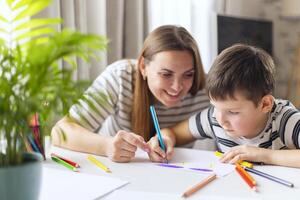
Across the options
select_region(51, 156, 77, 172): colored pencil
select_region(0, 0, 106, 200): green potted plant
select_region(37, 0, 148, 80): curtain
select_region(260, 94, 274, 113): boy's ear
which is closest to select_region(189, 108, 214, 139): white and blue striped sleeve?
select_region(260, 94, 274, 113): boy's ear

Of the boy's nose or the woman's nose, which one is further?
the woman's nose

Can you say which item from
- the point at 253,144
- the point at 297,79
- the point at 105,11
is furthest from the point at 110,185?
the point at 297,79

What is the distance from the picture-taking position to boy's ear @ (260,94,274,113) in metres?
1.24

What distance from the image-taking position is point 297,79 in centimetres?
316

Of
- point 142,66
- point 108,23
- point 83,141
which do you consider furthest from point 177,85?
point 108,23

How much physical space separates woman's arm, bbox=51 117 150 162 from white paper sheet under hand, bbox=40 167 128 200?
10 cm

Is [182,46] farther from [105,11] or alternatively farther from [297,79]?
[297,79]

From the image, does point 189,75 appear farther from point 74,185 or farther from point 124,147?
point 74,185

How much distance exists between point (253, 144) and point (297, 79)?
2.03 metres

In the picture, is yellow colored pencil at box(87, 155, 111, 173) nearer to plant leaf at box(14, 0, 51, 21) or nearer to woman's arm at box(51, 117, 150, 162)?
woman's arm at box(51, 117, 150, 162)

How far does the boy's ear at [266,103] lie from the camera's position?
1.24m

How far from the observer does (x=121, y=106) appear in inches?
60.9

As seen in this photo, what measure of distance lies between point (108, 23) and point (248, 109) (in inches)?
42.1

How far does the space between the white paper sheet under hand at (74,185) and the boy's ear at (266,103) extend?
0.48m
